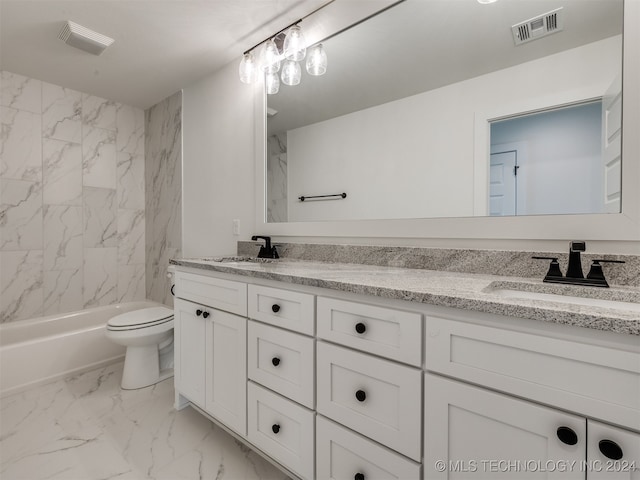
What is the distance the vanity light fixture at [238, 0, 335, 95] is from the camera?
1801 millimetres

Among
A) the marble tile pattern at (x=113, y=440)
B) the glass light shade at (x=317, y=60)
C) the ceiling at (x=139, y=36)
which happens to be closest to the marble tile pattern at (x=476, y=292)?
the marble tile pattern at (x=113, y=440)

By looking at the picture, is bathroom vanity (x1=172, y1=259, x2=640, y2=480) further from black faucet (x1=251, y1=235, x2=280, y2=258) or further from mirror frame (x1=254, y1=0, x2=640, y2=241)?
black faucet (x1=251, y1=235, x2=280, y2=258)

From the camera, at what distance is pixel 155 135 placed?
3068 millimetres

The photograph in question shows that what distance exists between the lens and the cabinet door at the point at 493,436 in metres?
0.68

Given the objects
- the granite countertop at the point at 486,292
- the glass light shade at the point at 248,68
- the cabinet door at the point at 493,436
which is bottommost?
the cabinet door at the point at 493,436

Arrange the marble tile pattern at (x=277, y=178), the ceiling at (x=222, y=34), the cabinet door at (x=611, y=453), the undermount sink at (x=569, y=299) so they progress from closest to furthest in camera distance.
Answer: the cabinet door at (x=611, y=453)
the undermount sink at (x=569, y=299)
the ceiling at (x=222, y=34)
the marble tile pattern at (x=277, y=178)

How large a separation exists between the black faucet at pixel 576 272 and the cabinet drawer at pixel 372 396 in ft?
1.92

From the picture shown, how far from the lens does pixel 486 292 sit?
3.00 feet

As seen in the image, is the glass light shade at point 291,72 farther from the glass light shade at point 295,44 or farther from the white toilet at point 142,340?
the white toilet at point 142,340

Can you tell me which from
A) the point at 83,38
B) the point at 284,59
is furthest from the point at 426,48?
the point at 83,38

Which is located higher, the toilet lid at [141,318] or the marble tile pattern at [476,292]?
the marble tile pattern at [476,292]

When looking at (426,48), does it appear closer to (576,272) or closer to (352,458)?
(576,272)

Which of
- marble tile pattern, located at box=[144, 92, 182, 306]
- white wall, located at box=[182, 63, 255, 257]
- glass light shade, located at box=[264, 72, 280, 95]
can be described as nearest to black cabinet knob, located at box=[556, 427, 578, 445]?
white wall, located at box=[182, 63, 255, 257]

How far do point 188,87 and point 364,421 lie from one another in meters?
2.84
